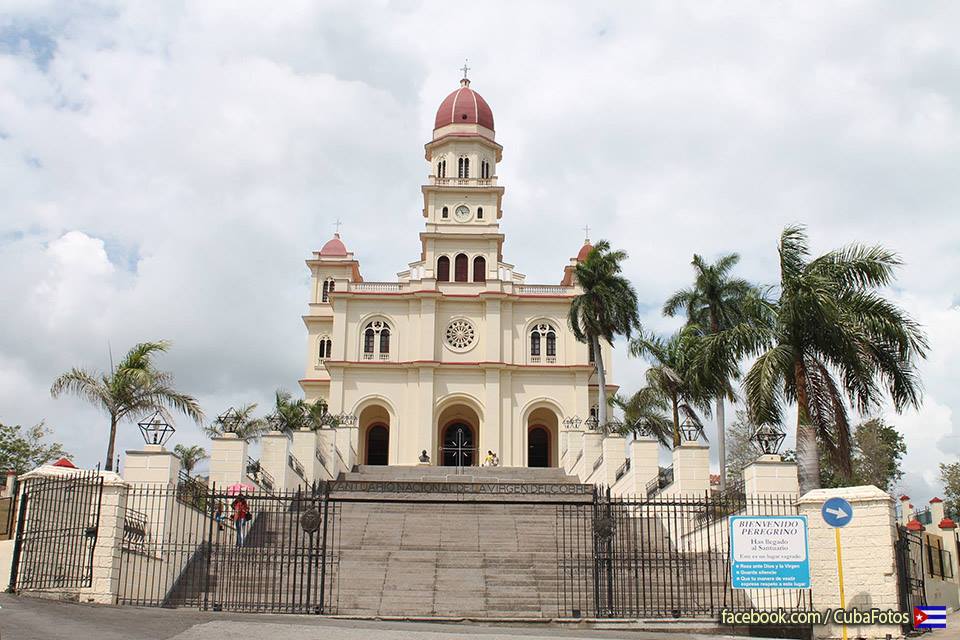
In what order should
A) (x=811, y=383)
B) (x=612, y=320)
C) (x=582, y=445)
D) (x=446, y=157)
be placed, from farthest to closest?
(x=446, y=157) → (x=612, y=320) → (x=582, y=445) → (x=811, y=383)

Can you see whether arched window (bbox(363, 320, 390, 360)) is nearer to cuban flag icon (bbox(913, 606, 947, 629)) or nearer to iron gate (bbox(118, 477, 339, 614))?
iron gate (bbox(118, 477, 339, 614))

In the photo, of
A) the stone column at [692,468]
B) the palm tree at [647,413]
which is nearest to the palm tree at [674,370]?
the palm tree at [647,413]

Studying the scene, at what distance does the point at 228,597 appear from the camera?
51.0 feet

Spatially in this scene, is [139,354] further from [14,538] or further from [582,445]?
[582,445]

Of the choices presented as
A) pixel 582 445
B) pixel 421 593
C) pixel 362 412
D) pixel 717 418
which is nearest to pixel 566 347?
pixel 362 412

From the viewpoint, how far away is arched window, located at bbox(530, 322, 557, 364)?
47.7 meters

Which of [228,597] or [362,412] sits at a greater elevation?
[362,412]

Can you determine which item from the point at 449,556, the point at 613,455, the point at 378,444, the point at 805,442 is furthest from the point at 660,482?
the point at 378,444

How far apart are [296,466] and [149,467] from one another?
11.7m

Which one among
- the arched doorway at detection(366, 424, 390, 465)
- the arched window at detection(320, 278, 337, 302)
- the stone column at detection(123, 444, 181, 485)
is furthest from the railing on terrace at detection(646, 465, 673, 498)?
the arched window at detection(320, 278, 337, 302)

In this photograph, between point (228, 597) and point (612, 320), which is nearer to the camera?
point (228, 597)

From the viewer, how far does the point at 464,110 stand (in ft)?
174

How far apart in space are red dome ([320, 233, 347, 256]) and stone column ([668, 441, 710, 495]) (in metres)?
40.1

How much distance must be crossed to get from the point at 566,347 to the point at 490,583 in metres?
31.4
